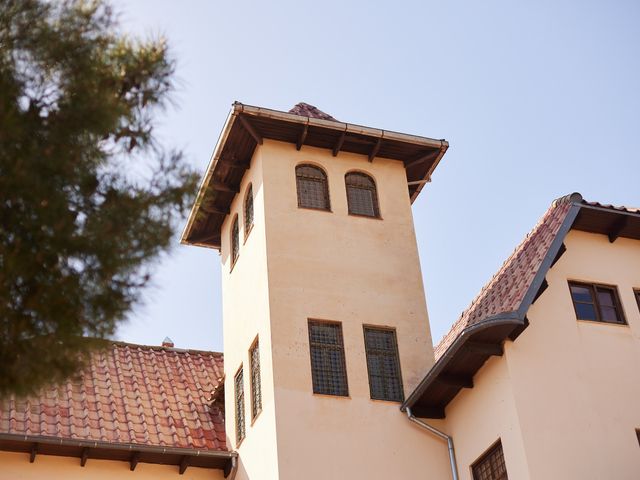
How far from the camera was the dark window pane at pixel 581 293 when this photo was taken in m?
18.2

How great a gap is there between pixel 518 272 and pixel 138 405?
8.05 metres

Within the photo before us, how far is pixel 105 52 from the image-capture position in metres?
9.51

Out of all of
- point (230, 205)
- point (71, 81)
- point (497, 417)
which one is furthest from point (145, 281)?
point (230, 205)

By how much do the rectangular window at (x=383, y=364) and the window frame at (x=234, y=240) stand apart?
417 cm

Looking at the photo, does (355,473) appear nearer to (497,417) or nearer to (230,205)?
(497,417)

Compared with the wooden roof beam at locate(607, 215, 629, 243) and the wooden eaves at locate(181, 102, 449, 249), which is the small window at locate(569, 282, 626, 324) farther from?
the wooden eaves at locate(181, 102, 449, 249)

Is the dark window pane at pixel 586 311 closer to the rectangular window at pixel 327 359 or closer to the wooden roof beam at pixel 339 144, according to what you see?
the rectangular window at pixel 327 359

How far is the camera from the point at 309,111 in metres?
Result: 22.0

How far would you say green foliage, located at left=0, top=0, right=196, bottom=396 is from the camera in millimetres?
8594

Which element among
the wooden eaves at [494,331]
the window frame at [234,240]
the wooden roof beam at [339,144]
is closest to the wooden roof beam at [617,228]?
the wooden eaves at [494,331]

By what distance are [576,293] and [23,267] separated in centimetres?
1198

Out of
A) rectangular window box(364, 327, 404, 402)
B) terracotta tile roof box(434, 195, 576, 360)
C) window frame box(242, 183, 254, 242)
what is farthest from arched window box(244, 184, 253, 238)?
terracotta tile roof box(434, 195, 576, 360)

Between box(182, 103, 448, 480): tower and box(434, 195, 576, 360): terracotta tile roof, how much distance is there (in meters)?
1.50

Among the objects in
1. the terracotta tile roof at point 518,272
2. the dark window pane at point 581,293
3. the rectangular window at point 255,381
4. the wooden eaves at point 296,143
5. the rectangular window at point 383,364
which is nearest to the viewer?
the terracotta tile roof at point 518,272
